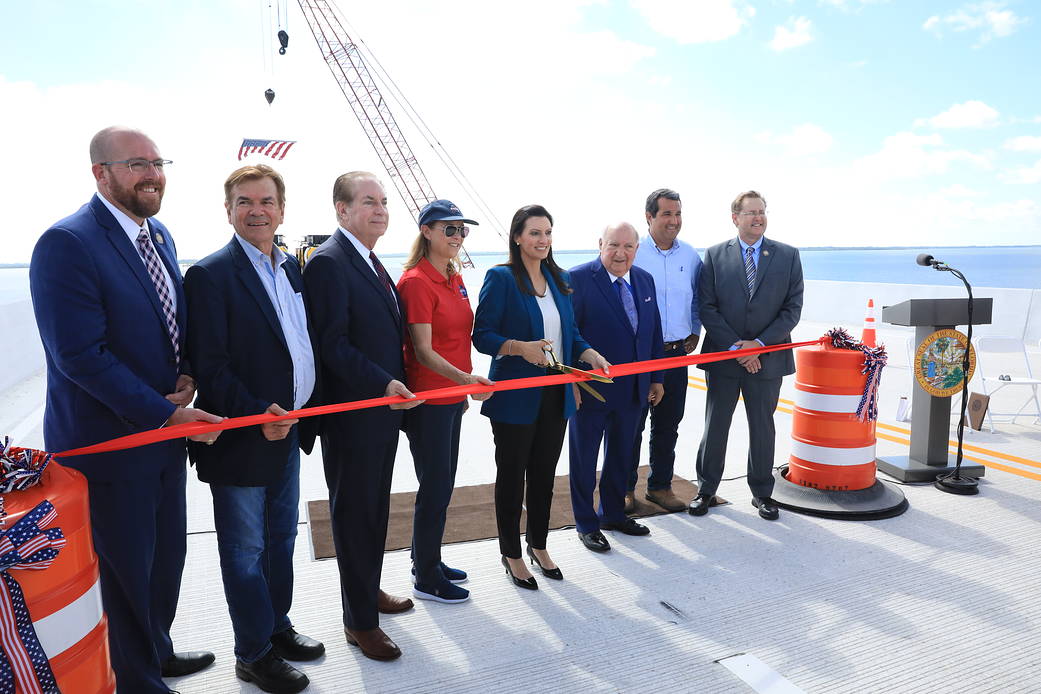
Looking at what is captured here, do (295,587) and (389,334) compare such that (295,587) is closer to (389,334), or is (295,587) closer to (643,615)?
(389,334)

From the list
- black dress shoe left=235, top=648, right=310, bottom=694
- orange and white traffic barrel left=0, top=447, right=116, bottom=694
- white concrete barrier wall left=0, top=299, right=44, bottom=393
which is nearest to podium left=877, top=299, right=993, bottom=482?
black dress shoe left=235, top=648, right=310, bottom=694

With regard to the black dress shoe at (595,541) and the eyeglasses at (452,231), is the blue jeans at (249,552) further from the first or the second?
the black dress shoe at (595,541)

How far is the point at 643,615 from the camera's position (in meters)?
2.99

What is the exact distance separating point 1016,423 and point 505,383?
19.1 ft

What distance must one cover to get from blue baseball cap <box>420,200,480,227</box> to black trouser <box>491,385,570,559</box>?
3.11 feet

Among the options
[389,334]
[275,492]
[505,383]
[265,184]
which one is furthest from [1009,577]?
[265,184]

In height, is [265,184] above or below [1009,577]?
above

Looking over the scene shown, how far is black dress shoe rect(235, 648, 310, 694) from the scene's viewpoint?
2441mm

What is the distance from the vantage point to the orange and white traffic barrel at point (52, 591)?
1566mm

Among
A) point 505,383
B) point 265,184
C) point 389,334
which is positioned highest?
point 265,184

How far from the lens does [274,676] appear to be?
2.45m

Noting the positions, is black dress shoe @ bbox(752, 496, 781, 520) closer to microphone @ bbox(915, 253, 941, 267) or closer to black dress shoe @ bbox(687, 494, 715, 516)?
black dress shoe @ bbox(687, 494, 715, 516)

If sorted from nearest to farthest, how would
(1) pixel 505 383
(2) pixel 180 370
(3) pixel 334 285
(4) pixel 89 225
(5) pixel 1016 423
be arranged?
(4) pixel 89 225 < (2) pixel 180 370 < (3) pixel 334 285 < (1) pixel 505 383 < (5) pixel 1016 423

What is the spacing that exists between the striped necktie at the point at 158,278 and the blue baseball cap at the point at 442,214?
1.11 metres
